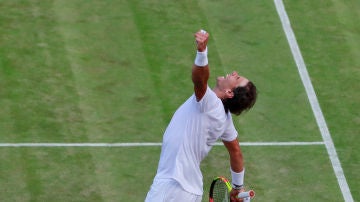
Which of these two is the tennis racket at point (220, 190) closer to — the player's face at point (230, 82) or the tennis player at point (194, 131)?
the tennis player at point (194, 131)

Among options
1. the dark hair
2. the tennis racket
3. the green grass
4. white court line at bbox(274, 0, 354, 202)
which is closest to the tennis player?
the dark hair

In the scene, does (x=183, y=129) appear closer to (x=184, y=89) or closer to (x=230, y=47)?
(x=184, y=89)

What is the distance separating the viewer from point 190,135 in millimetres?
9805

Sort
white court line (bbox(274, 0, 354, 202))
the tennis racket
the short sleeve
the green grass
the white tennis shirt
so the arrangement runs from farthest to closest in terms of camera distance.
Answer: white court line (bbox(274, 0, 354, 202)) → the green grass → the tennis racket → the short sleeve → the white tennis shirt

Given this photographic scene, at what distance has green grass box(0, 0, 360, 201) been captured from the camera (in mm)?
13016

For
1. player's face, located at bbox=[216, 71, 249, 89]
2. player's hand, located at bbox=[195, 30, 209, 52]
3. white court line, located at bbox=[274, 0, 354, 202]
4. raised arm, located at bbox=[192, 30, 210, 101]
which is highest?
player's hand, located at bbox=[195, 30, 209, 52]

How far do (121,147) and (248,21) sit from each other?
426cm

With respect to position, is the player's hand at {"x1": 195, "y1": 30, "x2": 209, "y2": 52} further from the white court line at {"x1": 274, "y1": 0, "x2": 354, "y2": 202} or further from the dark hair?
the white court line at {"x1": 274, "y1": 0, "x2": 354, "y2": 202}

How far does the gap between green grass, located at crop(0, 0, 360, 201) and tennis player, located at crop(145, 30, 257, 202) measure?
2558mm

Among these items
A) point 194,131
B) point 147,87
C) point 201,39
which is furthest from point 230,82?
point 147,87

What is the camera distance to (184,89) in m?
15.0

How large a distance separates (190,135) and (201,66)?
864 millimetres

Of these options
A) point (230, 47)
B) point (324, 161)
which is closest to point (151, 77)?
point (230, 47)

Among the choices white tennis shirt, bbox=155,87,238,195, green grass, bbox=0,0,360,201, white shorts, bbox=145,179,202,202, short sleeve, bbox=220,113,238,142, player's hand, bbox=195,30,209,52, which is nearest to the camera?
player's hand, bbox=195,30,209,52
